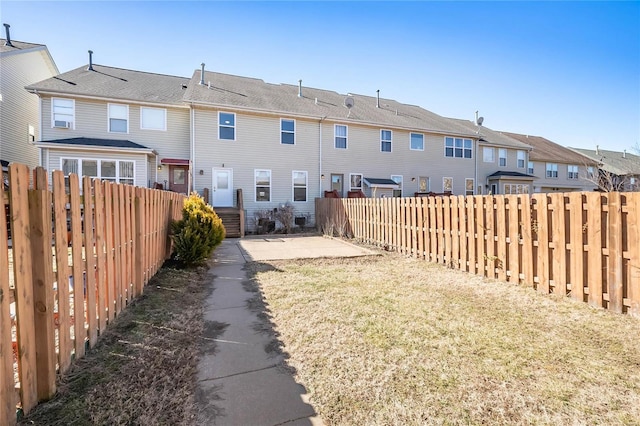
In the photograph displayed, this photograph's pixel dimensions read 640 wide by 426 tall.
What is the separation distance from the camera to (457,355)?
272 centimetres

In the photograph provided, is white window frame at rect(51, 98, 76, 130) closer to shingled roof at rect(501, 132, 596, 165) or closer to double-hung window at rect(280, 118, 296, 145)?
double-hung window at rect(280, 118, 296, 145)

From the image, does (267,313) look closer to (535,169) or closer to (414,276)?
(414,276)

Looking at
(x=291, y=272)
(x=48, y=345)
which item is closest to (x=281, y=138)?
(x=291, y=272)

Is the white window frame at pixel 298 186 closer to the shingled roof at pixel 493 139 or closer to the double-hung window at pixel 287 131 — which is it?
the double-hung window at pixel 287 131

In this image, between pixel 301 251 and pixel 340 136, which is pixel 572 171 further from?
pixel 301 251

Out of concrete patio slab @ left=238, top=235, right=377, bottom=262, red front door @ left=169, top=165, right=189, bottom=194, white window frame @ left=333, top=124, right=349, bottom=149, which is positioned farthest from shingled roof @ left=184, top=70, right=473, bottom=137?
concrete patio slab @ left=238, top=235, right=377, bottom=262

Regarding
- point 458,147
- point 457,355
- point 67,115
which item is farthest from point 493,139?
point 67,115

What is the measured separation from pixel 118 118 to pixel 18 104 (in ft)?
20.9

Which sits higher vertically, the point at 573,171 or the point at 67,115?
the point at 67,115

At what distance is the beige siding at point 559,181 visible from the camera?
28281 mm

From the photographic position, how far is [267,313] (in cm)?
389

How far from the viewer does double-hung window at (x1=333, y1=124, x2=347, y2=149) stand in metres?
17.5

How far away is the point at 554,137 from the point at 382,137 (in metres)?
28.6

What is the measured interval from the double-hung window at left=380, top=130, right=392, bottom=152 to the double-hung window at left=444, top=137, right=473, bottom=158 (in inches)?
184
